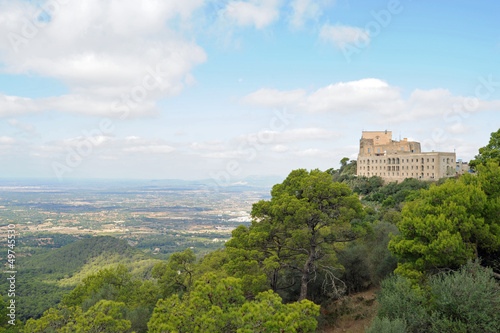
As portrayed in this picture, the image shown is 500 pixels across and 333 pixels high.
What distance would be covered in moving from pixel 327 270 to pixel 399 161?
42.9m

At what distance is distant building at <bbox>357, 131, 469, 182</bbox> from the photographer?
46406 millimetres

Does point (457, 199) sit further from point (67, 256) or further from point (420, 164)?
point (67, 256)

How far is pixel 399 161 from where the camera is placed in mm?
50938

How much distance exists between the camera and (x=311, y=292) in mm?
16953

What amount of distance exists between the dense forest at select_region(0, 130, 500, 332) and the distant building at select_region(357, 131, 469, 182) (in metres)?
31.8

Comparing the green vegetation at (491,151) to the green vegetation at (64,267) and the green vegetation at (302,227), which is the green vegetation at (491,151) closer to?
the green vegetation at (302,227)

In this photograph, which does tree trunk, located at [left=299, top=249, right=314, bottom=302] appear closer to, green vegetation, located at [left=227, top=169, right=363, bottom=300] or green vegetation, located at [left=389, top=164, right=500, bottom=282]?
green vegetation, located at [left=227, top=169, right=363, bottom=300]

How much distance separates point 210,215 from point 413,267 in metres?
121

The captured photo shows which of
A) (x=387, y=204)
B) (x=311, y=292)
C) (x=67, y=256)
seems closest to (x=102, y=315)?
(x=311, y=292)

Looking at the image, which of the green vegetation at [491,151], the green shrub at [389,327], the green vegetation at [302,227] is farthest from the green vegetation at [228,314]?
the green vegetation at [491,151]

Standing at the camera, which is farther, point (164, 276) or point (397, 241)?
point (164, 276)

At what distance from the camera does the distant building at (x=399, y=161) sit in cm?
4641

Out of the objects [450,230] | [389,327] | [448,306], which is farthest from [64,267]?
[448,306]

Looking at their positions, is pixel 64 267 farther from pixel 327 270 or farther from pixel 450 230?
pixel 450 230
